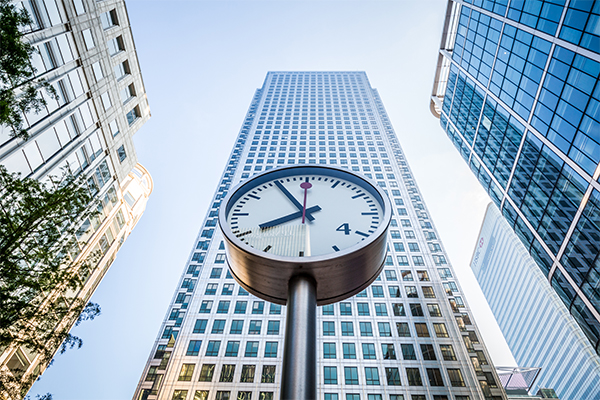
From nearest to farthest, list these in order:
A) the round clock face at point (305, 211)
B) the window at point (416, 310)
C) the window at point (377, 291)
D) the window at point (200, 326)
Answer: the round clock face at point (305, 211)
the window at point (200, 326)
the window at point (416, 310)
the window at point (377, 291)

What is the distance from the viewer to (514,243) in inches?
3418

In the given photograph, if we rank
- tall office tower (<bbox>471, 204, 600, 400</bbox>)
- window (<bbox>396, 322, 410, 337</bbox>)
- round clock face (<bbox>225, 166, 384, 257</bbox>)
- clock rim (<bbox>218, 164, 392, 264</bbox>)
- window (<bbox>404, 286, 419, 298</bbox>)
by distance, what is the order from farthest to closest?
tall office tower (<bbox>471, 204, 600, 400</bbox>) → window (<bbox>404, 286, 419, 298</bbox>) → window (<bbox>396, 322, 410, 337</bbox>) → round clock face (<bbox>225, 166, 384, 257</bbox>) → clock rim (<bbox>218, 164, 392, 264</bbox>)

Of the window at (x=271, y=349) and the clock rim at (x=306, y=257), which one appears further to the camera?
the window at (x=271, y=349)

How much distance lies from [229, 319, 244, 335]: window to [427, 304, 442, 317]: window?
753 inches

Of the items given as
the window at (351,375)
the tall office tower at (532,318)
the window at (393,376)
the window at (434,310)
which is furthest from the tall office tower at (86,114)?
the tall office tower at (532,318)

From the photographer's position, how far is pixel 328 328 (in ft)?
109

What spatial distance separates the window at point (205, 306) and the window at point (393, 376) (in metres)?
18.2

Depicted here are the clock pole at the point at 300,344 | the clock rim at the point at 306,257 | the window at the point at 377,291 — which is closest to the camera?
the clock pole at the point at 300,344

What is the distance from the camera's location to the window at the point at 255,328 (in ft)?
108

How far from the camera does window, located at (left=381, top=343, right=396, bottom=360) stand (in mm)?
30712

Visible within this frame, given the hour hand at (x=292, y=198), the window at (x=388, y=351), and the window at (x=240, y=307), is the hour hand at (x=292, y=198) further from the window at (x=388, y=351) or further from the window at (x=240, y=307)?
the window at (x=240, y=307)

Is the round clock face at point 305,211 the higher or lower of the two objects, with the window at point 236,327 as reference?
higher

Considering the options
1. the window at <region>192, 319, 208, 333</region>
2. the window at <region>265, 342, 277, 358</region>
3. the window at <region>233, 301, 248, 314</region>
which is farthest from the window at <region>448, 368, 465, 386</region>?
the window at <region>192, 319, 208, 333</region>

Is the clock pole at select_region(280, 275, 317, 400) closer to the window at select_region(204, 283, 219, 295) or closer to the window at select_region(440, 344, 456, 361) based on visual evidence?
the window at select_region(440, 344, 456, 361)
